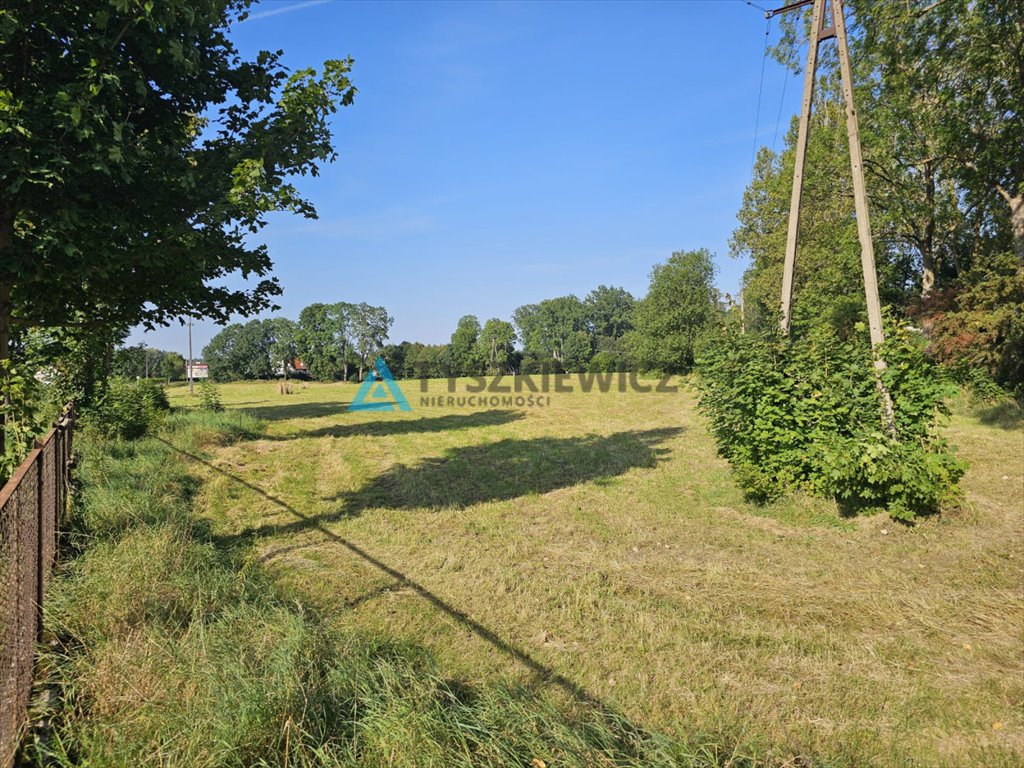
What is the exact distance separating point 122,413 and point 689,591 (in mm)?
12886

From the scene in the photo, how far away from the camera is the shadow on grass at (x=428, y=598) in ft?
12.7

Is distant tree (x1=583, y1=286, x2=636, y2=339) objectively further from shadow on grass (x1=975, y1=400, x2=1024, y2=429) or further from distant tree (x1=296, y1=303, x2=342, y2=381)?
shadow on grass (x1=975, y1=400, x2=1024, y2=429)

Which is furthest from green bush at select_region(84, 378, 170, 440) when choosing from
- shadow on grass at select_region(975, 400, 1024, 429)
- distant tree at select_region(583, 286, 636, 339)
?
distant tree at select_region(583, 286, 636, 339)

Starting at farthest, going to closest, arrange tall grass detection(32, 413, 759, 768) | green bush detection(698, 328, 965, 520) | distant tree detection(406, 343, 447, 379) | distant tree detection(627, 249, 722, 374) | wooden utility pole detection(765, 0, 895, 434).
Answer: distant tree detection(406, 343, 447, 379), distant tree detection(627, 249, 722, 374), wooden utility pole detection(765, 0, 895, 434), green bush detection(698, 328, 965, 520), tall grass detection(32, 413, 759, 768)

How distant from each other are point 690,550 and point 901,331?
4.21 meters

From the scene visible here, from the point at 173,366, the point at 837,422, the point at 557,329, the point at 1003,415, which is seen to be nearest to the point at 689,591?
the point at 837,422

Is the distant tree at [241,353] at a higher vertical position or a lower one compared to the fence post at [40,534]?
higher

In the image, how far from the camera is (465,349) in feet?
301

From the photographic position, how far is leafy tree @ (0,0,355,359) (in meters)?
4.23

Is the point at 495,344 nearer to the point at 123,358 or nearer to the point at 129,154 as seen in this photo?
the point at 123,358

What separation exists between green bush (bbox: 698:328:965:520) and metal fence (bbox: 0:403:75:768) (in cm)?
793

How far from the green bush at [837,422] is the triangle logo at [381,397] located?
19.1 m

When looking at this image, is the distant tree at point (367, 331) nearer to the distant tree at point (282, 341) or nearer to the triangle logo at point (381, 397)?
the distant tree at point (282, 341)

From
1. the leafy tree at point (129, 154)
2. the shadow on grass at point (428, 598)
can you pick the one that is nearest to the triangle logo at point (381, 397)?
the shadow on grass at point (428, 598)
